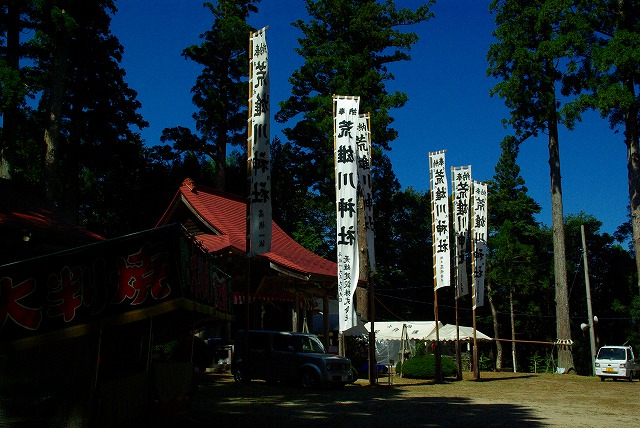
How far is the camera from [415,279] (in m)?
53.0

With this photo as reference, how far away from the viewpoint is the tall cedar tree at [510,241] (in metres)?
48.7

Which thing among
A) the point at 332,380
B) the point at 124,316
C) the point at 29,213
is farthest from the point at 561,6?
the point at 124,316

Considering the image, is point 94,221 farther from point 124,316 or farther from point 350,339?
point 124,316

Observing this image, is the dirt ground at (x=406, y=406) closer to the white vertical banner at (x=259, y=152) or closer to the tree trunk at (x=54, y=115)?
the white vertical banner at (x=259, y=152)

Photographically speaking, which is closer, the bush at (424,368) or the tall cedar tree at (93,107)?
the bush at (424,368)

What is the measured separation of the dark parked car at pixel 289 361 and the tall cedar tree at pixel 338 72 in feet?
55.1

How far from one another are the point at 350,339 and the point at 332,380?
26.8ft

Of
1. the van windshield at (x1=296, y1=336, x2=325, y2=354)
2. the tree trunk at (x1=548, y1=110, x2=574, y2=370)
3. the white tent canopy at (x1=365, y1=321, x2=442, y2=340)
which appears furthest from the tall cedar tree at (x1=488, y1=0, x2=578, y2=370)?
the van windshield at (x1=296, y1=336, x2=325, y2=354)

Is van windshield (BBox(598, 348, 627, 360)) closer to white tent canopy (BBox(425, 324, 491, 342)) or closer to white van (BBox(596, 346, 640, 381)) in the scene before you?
white van (BBox(596, 346, 640, 381))

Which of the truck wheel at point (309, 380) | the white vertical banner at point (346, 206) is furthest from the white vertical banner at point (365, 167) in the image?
the truck wheel at point (309, 380)

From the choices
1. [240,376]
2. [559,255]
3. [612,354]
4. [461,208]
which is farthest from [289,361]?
[559,255]

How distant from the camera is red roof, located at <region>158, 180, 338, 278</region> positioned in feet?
70.1

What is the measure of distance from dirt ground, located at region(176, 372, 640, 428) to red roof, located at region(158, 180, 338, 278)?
14.8 ft

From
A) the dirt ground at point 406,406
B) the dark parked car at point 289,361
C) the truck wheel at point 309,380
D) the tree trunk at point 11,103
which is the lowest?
the dirt ground at point 406,406
